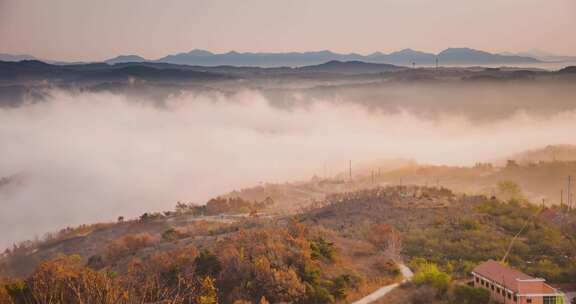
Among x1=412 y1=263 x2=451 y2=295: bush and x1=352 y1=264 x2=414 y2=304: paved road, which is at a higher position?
x1=412 y1=263 x2=451 y2=295: bush

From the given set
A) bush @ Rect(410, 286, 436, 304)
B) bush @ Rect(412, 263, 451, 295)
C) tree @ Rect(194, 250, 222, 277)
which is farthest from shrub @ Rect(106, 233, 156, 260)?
bush @ Rect(410, 286, 436, 304)

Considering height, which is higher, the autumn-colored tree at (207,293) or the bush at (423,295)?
the autumn-colored tree at (207,293)

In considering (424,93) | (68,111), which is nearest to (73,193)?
(68,111)

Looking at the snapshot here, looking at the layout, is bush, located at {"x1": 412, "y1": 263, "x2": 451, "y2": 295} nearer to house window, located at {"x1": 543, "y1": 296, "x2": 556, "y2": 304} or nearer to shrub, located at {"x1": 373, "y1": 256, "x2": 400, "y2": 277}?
shrub, located at {"x1": 373, "y1": 256, "x2": 400, "y2": 277}

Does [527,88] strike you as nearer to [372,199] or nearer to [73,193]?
[372,199]

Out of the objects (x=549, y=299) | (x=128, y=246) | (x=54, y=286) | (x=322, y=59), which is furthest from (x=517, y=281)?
(x=322, y=59)

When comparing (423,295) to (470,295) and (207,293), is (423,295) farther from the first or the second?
(207,293)

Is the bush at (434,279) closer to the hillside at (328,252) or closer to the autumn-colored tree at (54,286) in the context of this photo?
the hillside at (328,252)

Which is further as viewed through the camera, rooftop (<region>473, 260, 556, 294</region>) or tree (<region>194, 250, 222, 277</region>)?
tree (<region>194, 250, 222, 277</region>)

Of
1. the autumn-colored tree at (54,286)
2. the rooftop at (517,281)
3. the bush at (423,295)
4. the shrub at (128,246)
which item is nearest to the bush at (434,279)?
the bush at (423,295)
